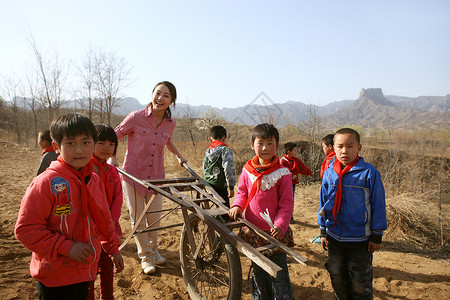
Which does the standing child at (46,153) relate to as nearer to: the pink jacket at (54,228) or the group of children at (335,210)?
the pink jacket at (54,228)

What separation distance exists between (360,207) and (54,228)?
85.9 inches

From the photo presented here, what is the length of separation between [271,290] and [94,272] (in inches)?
54.4

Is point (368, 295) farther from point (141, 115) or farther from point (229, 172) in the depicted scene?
point (141, 115)

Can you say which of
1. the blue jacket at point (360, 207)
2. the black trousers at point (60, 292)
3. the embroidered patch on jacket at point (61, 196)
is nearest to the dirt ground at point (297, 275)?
the blue jacket at point (360, 207)

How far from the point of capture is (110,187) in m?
2.50

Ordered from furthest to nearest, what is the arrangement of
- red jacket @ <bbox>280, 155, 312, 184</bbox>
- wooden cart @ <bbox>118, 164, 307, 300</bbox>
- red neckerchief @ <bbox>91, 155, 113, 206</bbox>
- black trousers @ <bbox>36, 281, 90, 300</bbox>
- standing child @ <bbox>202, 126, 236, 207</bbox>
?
red jacket @ <bbox>280, 155, 312, 184</bbox> < standing child @ <bbox>202, 126, 236, 207</bbox> < red neckerchief @ <bbox>91, 155, 113, 206</bbox> < wooden cart @ <bbox>118, 164, 307, 300</bbox> < black trousers @ <bbox>36, 281, 90, 300</bbox>

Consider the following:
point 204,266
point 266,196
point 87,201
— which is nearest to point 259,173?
point 266,196

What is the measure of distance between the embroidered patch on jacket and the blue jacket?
2016 millimetres

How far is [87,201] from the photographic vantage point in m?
1.64

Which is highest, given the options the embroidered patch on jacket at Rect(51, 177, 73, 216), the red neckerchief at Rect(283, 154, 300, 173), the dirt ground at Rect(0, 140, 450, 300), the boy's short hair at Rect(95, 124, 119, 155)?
the boy's short hair at Rect(95, 124, 119, 155)

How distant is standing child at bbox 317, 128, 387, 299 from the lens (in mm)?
2217

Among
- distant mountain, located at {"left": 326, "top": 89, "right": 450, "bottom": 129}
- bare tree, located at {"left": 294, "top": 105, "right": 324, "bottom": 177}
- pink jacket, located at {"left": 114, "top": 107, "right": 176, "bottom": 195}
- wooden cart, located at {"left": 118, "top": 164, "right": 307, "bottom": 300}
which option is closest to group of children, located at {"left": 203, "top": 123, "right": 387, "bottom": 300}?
wooden cart, located at {"left": 118, "top": 164, "right": 307, "bottom": 300}

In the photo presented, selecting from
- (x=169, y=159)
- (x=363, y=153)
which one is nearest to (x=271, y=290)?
(x=363, y=153)

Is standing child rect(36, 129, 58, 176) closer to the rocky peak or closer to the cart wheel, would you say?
the cart wheel
